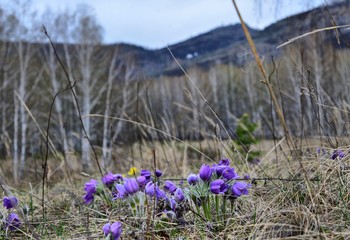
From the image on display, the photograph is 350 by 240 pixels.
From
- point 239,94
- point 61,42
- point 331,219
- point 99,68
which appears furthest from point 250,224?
point 239,94

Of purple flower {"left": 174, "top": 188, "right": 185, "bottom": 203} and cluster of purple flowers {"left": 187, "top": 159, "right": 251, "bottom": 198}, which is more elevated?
cluster of purple flowers {"left": 187, "top": 159, "right": 251, "bottom": 198}

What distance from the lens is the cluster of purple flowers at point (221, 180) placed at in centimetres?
141

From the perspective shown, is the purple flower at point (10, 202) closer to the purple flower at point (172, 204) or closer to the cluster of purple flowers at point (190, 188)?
the cluster of purple flowers at point (190, 188)

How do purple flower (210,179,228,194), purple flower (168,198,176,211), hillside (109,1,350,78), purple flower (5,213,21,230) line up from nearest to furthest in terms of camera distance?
purple flower (210,179,228,194) < purple flower (168,198,176,211) < purple flower (5,213,21,230) < hillside (109,1,350,78)

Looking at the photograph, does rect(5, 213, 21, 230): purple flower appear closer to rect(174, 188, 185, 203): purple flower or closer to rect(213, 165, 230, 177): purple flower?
rect(174, 188, 185, 203): purple flower

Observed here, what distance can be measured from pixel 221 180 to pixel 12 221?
863 mm

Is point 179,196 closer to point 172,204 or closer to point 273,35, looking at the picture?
point 172,204

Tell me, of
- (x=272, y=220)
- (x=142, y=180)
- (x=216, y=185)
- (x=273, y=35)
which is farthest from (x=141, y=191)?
(x=273, y=35)

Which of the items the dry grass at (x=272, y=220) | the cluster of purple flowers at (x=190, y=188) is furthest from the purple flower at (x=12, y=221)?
the cluster of purple flowers at (x=190, y=188)

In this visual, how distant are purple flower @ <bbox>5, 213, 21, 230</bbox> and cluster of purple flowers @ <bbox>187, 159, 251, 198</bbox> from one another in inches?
28.4

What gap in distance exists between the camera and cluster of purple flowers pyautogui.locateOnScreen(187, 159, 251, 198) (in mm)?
1406

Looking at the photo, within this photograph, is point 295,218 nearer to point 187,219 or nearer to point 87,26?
point 187,219

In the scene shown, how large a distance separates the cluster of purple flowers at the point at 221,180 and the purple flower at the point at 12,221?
720 mm

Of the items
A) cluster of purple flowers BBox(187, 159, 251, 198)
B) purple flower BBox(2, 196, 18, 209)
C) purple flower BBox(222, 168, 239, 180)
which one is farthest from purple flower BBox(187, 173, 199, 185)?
purple flower BBox(2, 196, 18, 209)
